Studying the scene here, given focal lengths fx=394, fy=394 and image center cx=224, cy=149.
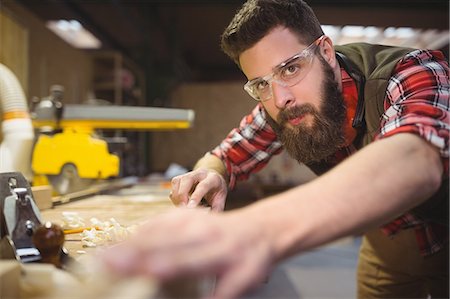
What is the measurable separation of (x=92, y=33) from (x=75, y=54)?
0.29 metres

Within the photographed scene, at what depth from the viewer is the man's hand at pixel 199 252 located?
0.34 metres

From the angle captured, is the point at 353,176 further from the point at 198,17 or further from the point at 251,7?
the point at 198,17

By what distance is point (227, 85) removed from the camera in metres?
4.65

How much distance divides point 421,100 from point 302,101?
0.33 m

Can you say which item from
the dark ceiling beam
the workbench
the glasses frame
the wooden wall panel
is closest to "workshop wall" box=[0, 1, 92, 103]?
the wooden wall panel

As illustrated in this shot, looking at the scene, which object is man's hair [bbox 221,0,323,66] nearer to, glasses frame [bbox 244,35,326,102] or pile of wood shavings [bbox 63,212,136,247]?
glasses frame [bbox 244,35,326,102]

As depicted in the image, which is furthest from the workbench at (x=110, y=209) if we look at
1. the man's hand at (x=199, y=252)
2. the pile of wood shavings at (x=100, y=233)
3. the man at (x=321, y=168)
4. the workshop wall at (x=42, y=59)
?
the workshop wall at (x=42, y=59)

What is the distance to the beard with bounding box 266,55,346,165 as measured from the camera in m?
0.98

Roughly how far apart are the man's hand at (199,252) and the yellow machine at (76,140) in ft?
4.30

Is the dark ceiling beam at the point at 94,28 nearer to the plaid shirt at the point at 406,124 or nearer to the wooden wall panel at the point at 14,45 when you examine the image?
the wooden wall panel at the point at 14,45

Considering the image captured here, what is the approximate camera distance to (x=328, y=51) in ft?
3.29

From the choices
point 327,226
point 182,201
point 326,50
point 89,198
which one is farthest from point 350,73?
point 89,198

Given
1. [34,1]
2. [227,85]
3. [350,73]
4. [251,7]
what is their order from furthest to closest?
[227,85], [34,1], [350,73], [251,7]

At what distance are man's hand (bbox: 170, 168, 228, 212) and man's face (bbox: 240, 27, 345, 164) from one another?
0.22m
